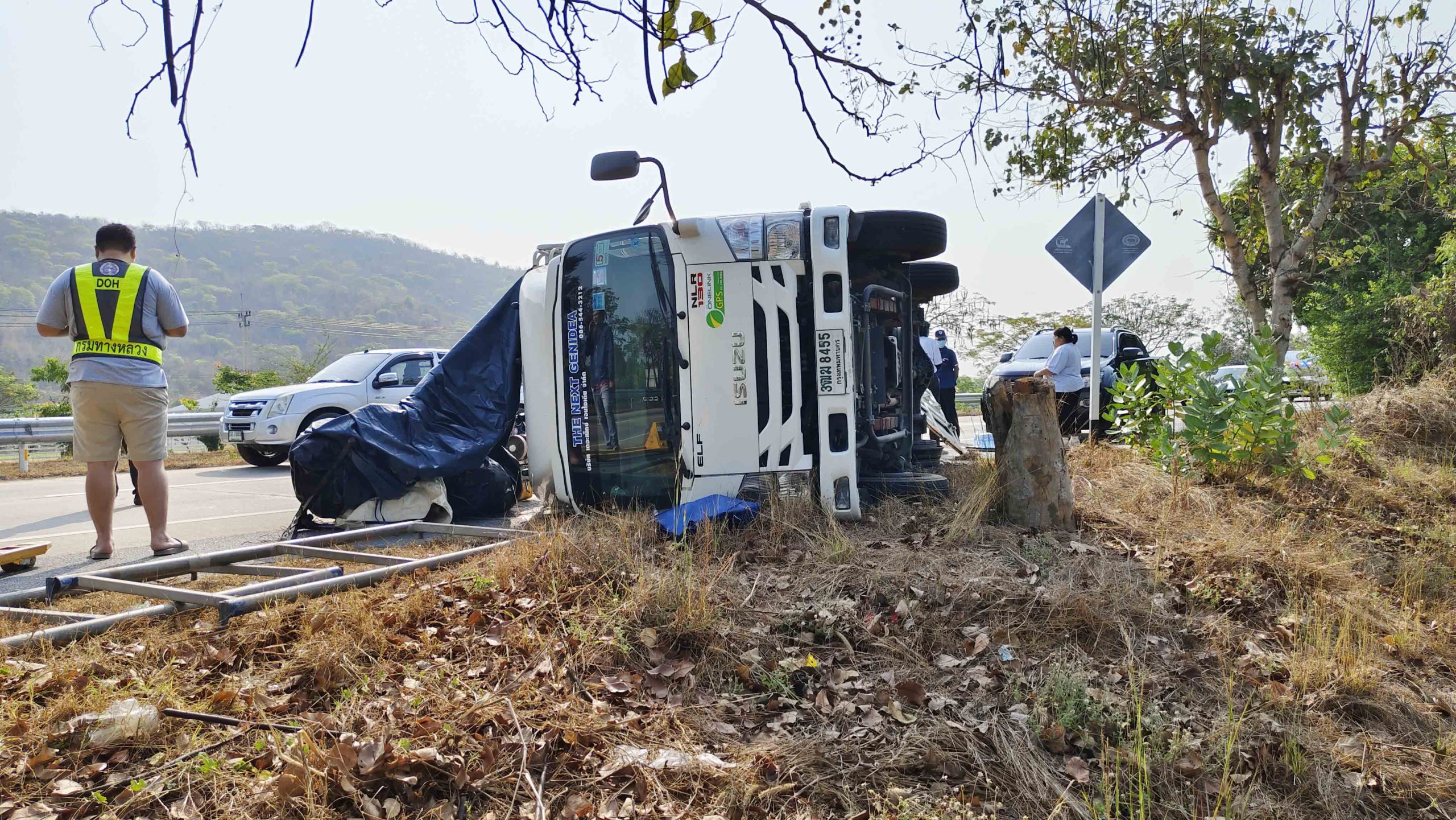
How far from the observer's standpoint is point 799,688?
10.1ft

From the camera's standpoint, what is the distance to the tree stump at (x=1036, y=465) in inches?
206

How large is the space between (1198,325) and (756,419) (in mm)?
52858

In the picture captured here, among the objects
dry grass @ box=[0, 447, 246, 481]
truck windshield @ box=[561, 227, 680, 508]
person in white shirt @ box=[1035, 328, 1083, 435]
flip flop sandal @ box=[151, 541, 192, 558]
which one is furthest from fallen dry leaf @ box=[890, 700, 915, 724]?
dry grass @ box=[0, 447, 246, 481]

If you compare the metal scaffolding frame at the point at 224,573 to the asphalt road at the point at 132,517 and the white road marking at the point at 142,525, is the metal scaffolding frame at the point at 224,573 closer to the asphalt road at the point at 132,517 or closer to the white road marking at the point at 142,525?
the asphalt road at the point at 132,517

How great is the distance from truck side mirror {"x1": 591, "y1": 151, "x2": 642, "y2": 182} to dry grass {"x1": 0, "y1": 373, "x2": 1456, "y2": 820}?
6.73 feet

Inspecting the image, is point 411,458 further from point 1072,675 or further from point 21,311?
point 21,311

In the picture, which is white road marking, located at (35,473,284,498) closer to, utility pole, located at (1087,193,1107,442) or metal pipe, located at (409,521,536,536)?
metal pipe, located at (409,521,536,536)

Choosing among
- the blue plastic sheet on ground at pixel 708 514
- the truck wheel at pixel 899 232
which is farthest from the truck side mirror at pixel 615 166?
the blue plastic sheet on ground at pixel 708 514

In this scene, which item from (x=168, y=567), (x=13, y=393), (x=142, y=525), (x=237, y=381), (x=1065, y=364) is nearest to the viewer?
(x=168, y=567)

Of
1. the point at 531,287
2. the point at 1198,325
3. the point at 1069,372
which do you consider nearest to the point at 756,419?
the point at 531,287

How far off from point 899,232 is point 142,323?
15.7ft

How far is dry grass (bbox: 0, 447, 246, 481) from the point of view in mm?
11984

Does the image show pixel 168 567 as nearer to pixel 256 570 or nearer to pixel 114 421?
pixel 256 570

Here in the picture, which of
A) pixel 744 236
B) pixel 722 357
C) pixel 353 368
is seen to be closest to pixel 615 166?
pixel 744 236
